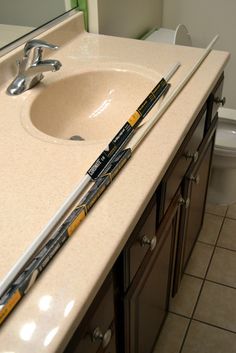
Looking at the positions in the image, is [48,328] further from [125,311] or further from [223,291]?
[223,291]

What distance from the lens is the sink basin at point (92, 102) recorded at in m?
1.14

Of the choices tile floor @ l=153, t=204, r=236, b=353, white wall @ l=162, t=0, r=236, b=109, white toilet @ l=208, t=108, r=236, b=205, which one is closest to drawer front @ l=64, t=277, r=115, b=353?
tile floor @ l=153, t=204, r=236, b=353

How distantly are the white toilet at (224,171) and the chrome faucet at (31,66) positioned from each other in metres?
0.99

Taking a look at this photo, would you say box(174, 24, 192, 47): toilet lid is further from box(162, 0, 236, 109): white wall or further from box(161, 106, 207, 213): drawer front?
box(161, 106, 207, 213): drawer front

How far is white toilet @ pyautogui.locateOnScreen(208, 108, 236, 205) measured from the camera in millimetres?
1824

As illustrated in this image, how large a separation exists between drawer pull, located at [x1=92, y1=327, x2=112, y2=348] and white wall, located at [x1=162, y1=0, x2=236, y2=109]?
1.88m

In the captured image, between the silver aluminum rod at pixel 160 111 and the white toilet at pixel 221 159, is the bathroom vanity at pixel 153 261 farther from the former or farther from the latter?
the white toilet at pixel 221 159

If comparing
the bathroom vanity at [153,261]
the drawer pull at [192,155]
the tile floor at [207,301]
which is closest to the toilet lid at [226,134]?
the tile floor at [207,301]

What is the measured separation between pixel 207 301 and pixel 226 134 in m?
0.85

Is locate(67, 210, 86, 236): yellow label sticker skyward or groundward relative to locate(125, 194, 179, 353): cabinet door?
groundward

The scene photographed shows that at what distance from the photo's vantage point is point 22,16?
4.06ft

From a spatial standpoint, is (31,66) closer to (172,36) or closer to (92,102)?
(92,102)

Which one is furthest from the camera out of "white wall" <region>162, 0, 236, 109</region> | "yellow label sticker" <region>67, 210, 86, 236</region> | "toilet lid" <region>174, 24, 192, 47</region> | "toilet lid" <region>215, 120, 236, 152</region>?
"white wall" <region>162, 0, 236, 109</region>

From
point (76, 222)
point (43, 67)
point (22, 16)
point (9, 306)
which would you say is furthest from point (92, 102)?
point (9, 306)
